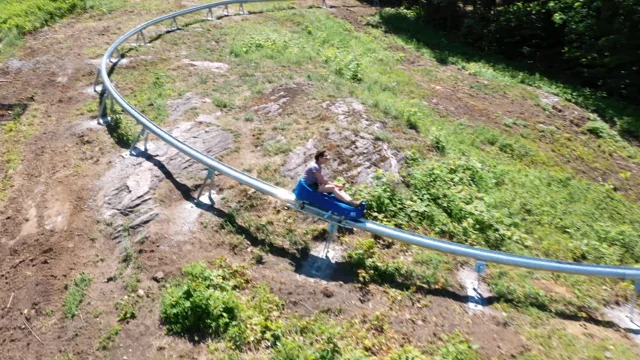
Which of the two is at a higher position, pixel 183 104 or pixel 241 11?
pixel 183 104

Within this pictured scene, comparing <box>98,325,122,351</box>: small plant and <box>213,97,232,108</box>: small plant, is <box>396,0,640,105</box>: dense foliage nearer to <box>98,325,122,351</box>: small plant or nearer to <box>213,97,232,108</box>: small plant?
<box>213,97,232,108</box>: small plant

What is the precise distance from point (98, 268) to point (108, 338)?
1525mm

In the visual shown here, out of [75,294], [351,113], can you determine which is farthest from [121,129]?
[75,294]

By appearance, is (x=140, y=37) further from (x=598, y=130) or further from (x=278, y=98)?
(x=598, y=130)

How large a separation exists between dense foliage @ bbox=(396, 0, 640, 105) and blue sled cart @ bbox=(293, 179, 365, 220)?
14976 millimetres

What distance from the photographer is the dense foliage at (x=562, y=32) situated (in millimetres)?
19500

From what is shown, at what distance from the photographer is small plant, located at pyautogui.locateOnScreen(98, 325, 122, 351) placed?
7.36 metres

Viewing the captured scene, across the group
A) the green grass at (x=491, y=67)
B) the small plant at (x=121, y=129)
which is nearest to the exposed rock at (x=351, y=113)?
the small plant at (x=121, y=129)

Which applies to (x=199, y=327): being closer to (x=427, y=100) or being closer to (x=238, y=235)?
(x=238, y=235)

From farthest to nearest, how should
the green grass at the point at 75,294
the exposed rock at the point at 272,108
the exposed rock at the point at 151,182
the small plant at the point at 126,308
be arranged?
the exposed rock at the point at 272,108
the exposed rock at the point at 151,182
the green grass at the point at 75,294
the small plant at the point at 126,308

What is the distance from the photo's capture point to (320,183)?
8719 millimetres

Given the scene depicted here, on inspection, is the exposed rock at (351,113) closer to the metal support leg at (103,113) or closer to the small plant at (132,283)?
the metal support leg at (103,113)

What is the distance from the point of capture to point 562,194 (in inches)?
459

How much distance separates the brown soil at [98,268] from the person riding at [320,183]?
82cm
